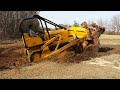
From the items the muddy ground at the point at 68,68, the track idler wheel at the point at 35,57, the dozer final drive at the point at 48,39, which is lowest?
the muddy ground at the point at 68,68

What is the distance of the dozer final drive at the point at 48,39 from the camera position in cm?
948

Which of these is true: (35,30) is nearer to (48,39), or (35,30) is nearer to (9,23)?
(48,39)

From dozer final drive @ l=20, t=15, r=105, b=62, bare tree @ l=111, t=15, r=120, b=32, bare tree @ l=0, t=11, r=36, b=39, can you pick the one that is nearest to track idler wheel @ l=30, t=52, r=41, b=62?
dozer final drive @ l=20, t=15, r=105, b=62

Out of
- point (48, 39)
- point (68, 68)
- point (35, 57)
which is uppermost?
point (48, 39)

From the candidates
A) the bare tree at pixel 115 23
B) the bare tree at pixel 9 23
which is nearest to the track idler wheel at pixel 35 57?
the bare tree at pixel 9 23

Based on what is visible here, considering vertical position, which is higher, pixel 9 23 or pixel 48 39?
pixel 9 23

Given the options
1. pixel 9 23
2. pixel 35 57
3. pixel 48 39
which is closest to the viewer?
pixel 35 57

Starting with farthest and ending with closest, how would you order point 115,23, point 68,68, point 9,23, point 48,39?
point 115,23 < point 9,23 < point 48,39 < point 68,68

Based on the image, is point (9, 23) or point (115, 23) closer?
point (9, 23)

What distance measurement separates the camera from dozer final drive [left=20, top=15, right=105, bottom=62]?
9.48 m

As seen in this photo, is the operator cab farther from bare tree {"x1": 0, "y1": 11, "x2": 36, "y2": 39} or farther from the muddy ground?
bare tree {"x1": 0, "y1": 11, "x2": 36, "y2": 39}

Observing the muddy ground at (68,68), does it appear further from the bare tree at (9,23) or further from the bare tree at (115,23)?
the bare tree at (115,23)

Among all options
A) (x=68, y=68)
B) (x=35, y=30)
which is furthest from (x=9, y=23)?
(x=68, y=68)

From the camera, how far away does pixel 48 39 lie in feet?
33.3
